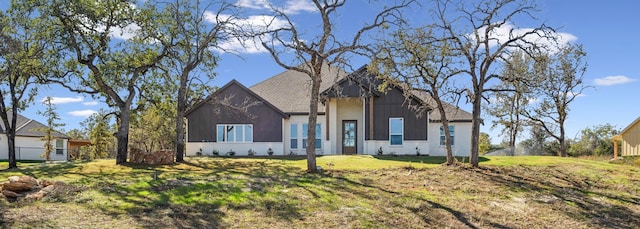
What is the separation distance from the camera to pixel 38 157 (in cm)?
4000

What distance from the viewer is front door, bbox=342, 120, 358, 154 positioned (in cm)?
3028

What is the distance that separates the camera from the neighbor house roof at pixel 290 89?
30828mm

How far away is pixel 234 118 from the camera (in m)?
29.7

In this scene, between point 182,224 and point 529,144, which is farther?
point 529,144

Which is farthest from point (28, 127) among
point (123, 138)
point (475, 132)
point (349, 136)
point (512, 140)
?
point (512, 140)

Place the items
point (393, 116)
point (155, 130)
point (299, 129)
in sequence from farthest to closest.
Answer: point (155, 130) < point (299, 129) < point (393, 116)

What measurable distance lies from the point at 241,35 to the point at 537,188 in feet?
42.0

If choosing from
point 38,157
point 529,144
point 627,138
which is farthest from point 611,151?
point 38,157

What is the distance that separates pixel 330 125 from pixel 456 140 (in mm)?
7829

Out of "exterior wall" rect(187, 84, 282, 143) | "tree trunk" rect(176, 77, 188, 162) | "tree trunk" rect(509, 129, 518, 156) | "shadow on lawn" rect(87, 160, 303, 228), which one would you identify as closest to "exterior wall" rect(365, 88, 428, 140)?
"exterior wall" rect(187, 84, 282, 143)

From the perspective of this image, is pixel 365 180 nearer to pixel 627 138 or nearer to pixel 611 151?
pixel 627 138

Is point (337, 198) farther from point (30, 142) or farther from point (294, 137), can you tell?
point (30, 142)

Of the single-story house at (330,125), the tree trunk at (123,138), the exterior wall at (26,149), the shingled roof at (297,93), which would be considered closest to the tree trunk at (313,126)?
the single-story house at (330,125)

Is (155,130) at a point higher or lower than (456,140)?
higher
